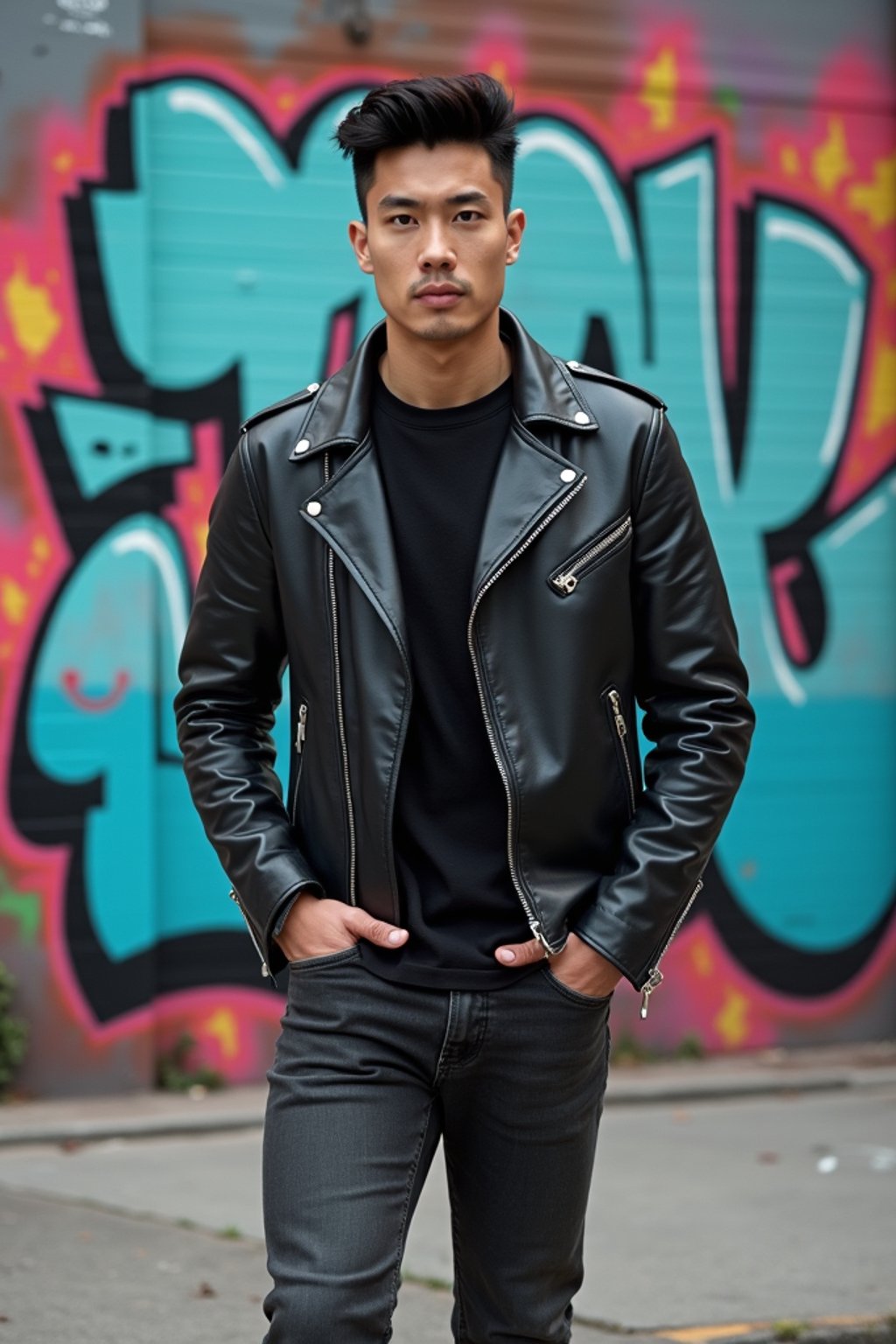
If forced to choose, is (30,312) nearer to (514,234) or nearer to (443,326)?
(514,234)

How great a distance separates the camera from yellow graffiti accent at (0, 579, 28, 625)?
773 cm

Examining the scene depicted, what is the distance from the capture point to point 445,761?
11.0 feet

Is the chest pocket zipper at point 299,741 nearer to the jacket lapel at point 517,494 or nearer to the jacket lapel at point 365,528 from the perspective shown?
the jacket lapel at point 365,528

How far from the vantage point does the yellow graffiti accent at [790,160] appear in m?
9.12

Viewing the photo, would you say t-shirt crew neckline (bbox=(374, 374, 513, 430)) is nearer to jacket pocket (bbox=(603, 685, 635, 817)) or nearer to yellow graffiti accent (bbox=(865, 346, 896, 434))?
jacket pocket (bbox=(603, 685, 635, 817))

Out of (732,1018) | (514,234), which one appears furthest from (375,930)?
(732,1018)

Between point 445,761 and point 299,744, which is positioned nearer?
point 445,761

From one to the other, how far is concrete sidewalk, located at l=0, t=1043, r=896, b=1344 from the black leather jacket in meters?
2.07

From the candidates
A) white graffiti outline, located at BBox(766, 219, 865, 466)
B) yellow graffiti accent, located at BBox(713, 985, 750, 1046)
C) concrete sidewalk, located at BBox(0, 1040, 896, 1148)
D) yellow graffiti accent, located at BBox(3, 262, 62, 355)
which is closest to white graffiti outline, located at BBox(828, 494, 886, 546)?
white graffiti outline, located at BBox(766, 219, 865, 466)

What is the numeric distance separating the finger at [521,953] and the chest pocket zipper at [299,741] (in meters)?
0.46

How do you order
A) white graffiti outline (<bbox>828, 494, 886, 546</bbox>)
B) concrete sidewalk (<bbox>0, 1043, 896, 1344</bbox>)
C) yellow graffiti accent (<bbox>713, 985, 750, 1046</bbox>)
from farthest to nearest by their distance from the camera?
white graffiti outline (<bbox>828, 494, 886, 546</bbox>)
yellow graffiti accent (<bbox>713, 985, 750, 1046</bbox>)
concrete sidewalk (<bbox>0, 1043, 896, 1344</bbox>)

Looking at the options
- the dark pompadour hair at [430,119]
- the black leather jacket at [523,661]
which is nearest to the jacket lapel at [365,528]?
the black leather jacket at [523,661]

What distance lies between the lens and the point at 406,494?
3402mm

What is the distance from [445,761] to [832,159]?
6592 mm
